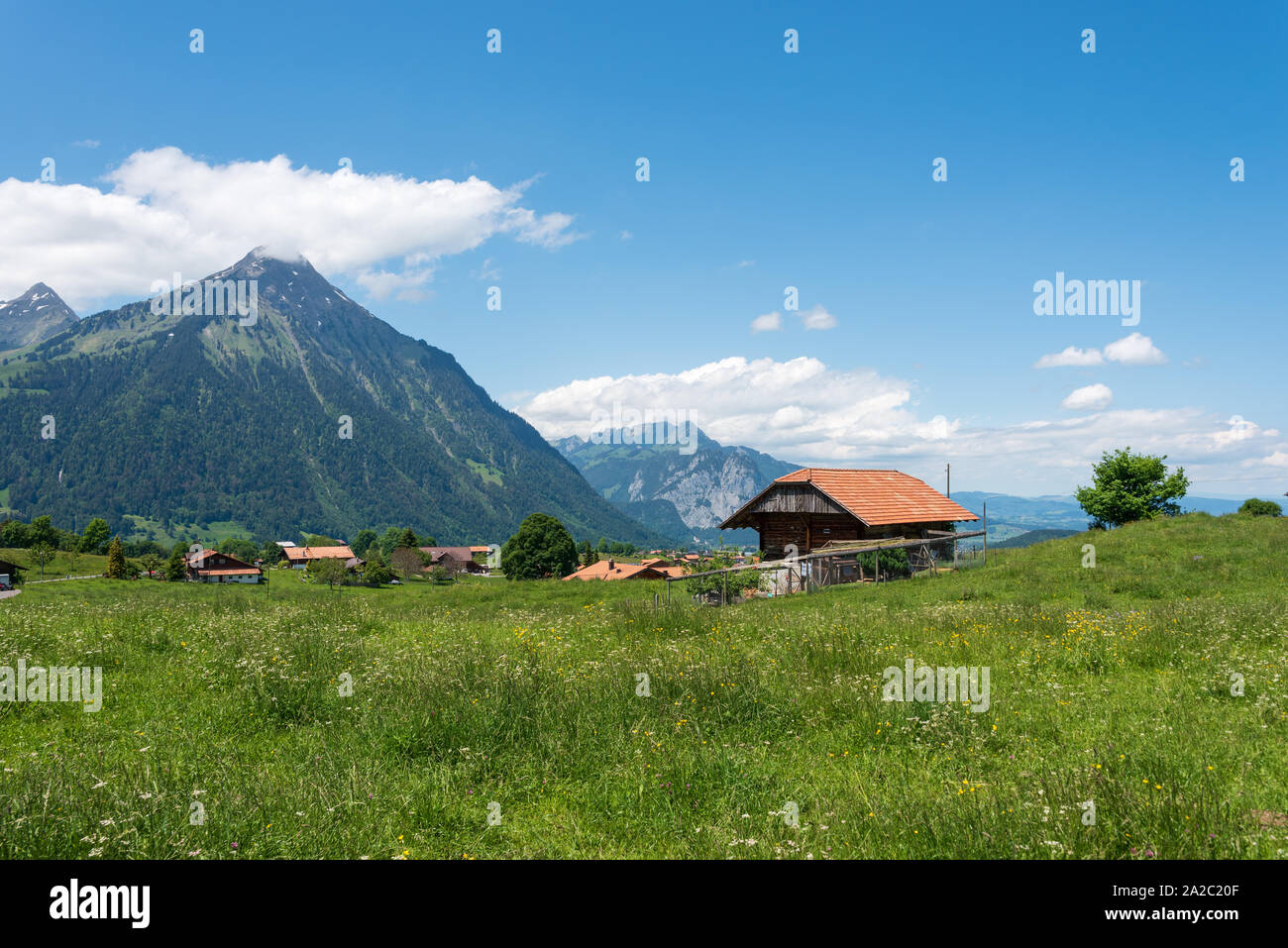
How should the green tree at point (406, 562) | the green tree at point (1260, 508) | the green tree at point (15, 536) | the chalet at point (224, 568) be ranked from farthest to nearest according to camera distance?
the chalet at point (224, 568) < the green tree at point (406, 562) < the green tree at point (15, 536) < the green tree at point (1260, 508)

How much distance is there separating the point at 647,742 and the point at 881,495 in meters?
35.8

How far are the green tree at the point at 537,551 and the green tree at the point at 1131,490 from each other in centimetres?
6906

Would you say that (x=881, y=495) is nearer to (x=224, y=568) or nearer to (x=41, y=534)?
(x=41, y=534)

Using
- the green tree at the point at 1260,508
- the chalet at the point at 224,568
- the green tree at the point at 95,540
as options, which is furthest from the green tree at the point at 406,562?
the green tree at the point at 1260,508

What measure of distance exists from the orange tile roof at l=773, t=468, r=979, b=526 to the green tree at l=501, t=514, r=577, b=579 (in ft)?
216

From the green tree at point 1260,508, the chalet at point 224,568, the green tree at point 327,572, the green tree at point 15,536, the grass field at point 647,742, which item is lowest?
the chalet at point 224,568

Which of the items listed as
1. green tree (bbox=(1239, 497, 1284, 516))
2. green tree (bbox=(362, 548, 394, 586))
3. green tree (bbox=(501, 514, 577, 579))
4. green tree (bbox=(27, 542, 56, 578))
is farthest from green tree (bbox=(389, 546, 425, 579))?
green tree (bbox=(1239, 497, 1284, 516))

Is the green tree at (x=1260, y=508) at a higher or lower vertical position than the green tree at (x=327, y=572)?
higher

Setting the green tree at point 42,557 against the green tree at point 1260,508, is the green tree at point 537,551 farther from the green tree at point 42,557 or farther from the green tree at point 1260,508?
the green tree at point 1260,508

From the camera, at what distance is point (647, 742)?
7.27m

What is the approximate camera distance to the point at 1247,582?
21.5 m

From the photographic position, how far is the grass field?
200 inches

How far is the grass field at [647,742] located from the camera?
509 cm
